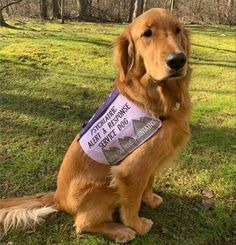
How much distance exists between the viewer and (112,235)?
3207 mm

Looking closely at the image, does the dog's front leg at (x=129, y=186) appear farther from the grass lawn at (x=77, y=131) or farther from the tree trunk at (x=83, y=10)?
the tree trunk at (x=83, y=10)

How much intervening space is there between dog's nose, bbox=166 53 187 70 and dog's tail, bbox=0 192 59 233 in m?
1.54

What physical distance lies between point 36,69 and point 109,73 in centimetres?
133

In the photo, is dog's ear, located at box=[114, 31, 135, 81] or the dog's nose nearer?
the dog's nose

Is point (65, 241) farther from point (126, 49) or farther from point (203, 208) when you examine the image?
point (126, 49)

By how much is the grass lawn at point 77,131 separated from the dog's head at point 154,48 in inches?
57.1

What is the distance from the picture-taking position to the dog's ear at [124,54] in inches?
114

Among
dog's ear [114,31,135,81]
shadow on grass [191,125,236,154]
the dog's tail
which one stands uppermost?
dog's ear [114,31,135,81]

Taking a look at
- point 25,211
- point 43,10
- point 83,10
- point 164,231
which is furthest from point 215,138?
point 83,10

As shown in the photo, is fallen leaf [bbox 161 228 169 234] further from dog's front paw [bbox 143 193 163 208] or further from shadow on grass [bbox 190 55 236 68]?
shadow on grass [bbox 190 55 236 68]

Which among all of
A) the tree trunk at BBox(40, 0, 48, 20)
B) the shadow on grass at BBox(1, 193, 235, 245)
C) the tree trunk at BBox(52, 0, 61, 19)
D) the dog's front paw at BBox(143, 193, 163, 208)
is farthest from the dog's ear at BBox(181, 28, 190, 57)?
the tree trunk at BBox(52, 0, 61, 19)

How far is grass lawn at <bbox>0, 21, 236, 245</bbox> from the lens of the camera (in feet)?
11.2

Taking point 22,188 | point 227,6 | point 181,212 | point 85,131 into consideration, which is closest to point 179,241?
point 181,212

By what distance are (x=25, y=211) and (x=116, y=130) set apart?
963 mm
